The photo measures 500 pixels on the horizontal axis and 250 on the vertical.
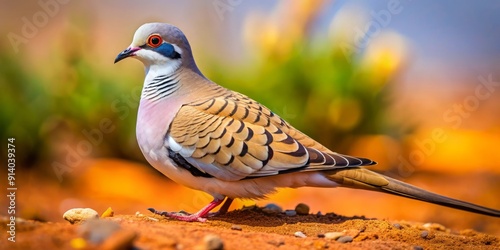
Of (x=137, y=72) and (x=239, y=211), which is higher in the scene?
(x=137, y=72)

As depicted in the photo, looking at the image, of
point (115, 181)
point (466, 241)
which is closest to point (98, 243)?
point (466, 241)

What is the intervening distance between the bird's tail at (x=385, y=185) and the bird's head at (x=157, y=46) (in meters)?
1.44

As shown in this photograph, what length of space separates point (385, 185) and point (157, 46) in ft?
6.34

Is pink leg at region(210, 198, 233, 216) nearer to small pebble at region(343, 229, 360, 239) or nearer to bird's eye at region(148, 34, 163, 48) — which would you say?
small pebble at region(343, 229, 360, 239)

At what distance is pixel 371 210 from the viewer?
7535 millimetres

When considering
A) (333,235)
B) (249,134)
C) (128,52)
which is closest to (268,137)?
(249,134)

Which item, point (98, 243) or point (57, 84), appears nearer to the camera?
point (98, 243)

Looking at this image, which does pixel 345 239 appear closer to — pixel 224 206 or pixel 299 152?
pixel 299 152

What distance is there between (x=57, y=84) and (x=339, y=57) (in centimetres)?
367

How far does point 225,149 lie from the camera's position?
4.48m

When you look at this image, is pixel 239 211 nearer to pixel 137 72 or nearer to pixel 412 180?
pixel 412 180

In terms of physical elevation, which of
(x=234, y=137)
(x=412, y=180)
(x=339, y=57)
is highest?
(x=339, y=57)

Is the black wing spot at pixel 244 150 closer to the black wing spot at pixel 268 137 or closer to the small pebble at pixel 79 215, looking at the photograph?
the black wing spot at pixel 268 137

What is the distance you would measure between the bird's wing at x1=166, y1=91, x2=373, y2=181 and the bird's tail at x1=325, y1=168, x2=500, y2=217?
0.33 feet
